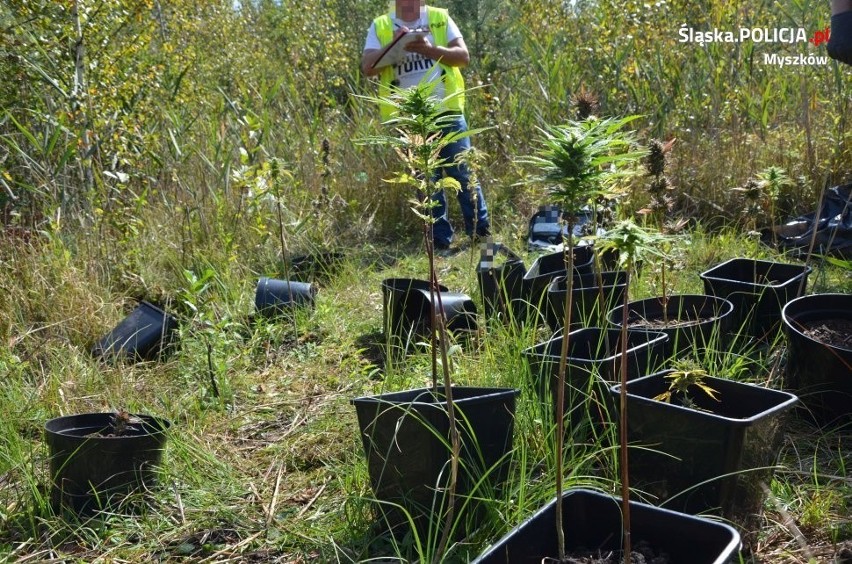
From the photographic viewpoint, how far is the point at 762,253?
4.13 meters

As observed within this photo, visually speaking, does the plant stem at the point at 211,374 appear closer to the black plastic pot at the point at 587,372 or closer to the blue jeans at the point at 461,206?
the black plastic pot at the point at 587,372

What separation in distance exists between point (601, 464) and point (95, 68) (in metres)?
3.66

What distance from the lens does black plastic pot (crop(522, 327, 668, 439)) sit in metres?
2.23

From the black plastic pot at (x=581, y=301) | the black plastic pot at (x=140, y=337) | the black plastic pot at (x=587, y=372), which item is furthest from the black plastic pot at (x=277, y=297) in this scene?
the black plastic pot at (x=587, y=372)

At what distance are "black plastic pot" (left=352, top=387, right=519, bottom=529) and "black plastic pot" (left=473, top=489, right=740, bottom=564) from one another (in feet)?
1.04

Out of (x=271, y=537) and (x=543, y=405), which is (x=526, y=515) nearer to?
(x=543, y=405)

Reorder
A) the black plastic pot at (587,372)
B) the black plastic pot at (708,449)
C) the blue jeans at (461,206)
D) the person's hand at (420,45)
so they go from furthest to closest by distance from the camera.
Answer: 1. the blue jeans at (461,206)
2. the person's hand at (420,45)
3. the black plastic pot at (587,372)
4. the black plastic pot at (708,449)

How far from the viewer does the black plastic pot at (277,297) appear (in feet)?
13.3

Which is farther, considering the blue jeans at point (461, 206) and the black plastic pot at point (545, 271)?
the blue jeans at point (461, 206)

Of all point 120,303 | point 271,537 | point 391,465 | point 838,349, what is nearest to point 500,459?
point 391,465

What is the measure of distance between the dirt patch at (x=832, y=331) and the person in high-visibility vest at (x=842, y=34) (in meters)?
0.84

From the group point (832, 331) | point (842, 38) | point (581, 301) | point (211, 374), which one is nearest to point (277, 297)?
point (211, 374)

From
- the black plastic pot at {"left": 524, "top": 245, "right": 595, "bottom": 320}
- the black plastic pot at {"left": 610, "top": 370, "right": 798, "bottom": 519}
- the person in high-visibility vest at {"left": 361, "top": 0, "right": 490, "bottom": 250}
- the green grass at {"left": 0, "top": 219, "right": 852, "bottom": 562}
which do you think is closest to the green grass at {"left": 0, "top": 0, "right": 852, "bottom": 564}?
the green grass at {"left": 0, "top": 219, "right": 852, "bottom": 562}

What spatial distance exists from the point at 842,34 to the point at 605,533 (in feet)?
4.69
